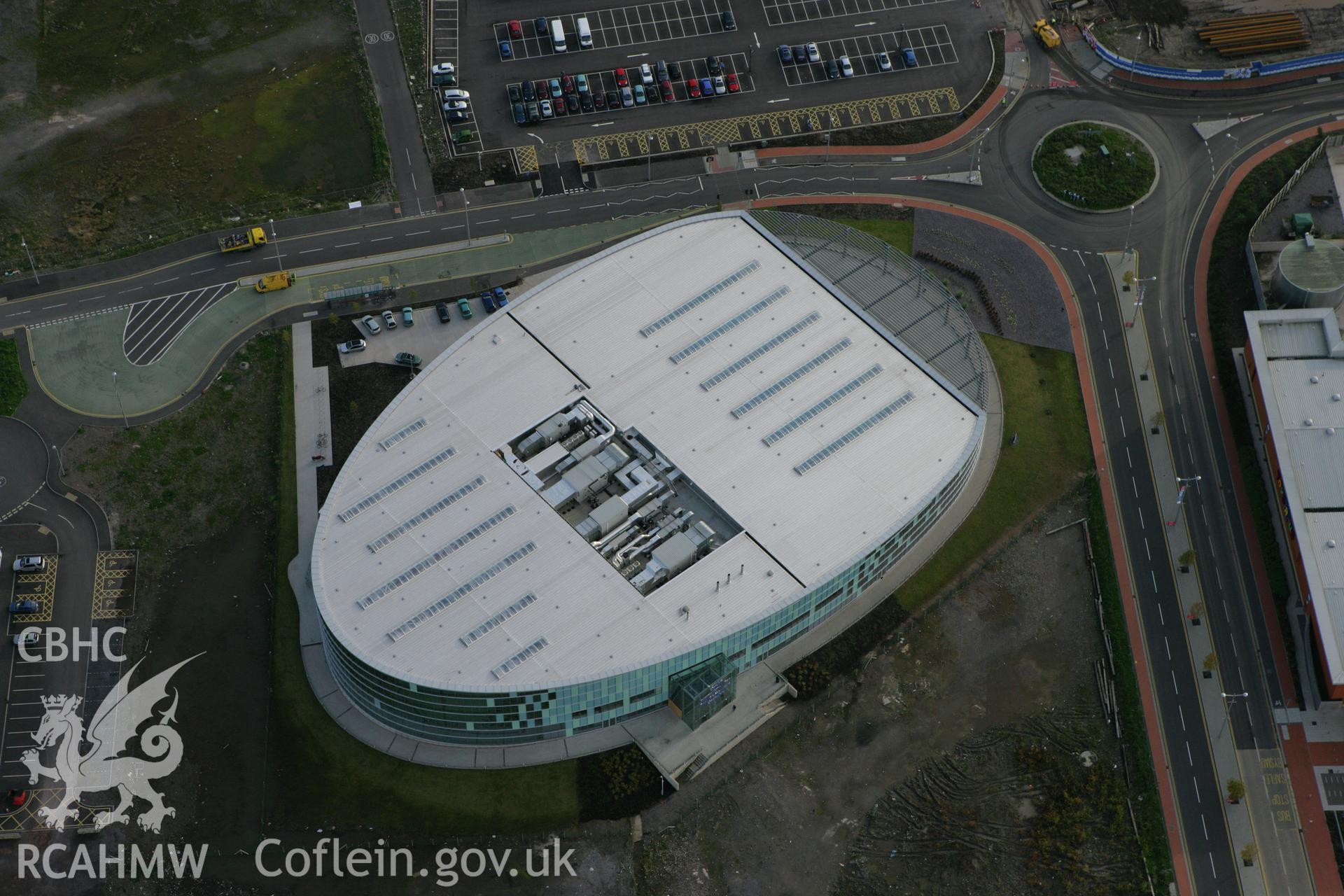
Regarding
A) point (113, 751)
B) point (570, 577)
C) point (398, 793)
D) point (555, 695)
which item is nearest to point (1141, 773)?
point (555, 695)

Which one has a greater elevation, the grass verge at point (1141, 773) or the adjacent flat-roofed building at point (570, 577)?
the adjacent flat-roofed building at point (570, 577)

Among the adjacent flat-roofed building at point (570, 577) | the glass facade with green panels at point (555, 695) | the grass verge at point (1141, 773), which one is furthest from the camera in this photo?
the grass verge at point (1141, 773)

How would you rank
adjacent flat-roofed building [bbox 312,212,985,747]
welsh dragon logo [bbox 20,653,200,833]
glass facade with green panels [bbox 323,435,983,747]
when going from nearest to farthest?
glass facade with green panels [bbox 323,435,983,747], adjacent flat-roofed building [bbox 312,212,985,747], welsh dragon logo [bbox 20,653,200,833]

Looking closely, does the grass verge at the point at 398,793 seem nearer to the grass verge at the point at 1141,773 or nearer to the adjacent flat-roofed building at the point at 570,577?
the adjacent flat-roofed building at the point at 570,577

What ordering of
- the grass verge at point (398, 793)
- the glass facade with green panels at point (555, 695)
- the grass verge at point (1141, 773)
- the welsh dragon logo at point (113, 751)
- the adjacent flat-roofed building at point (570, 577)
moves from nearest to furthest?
the glass facade with green panels at point (555, 695) < the adjacent flat-roofed building at point (570, 577) < the grass verge at point (1141, 773) < the grass verge at point (398, 793) < the welsh dragon logo at point (113, 751)

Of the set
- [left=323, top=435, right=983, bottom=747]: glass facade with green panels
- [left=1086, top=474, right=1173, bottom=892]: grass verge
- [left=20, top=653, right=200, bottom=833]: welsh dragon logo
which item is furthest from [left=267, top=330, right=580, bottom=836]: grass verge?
[left=1086, top=474, right=1173, bottom=892]: grass verge

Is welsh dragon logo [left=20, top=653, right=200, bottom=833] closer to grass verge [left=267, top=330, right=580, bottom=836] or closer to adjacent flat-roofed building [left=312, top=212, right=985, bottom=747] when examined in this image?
grass verge [left=267, top=330, right=580, bottom=836]

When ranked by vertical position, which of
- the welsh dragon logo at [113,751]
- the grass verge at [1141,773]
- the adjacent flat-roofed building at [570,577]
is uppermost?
the adjacent flat-roofed building at [570,577]

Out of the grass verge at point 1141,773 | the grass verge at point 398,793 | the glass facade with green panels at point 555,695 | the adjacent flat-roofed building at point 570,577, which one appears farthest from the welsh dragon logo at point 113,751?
the grass verge at point 1141,773
